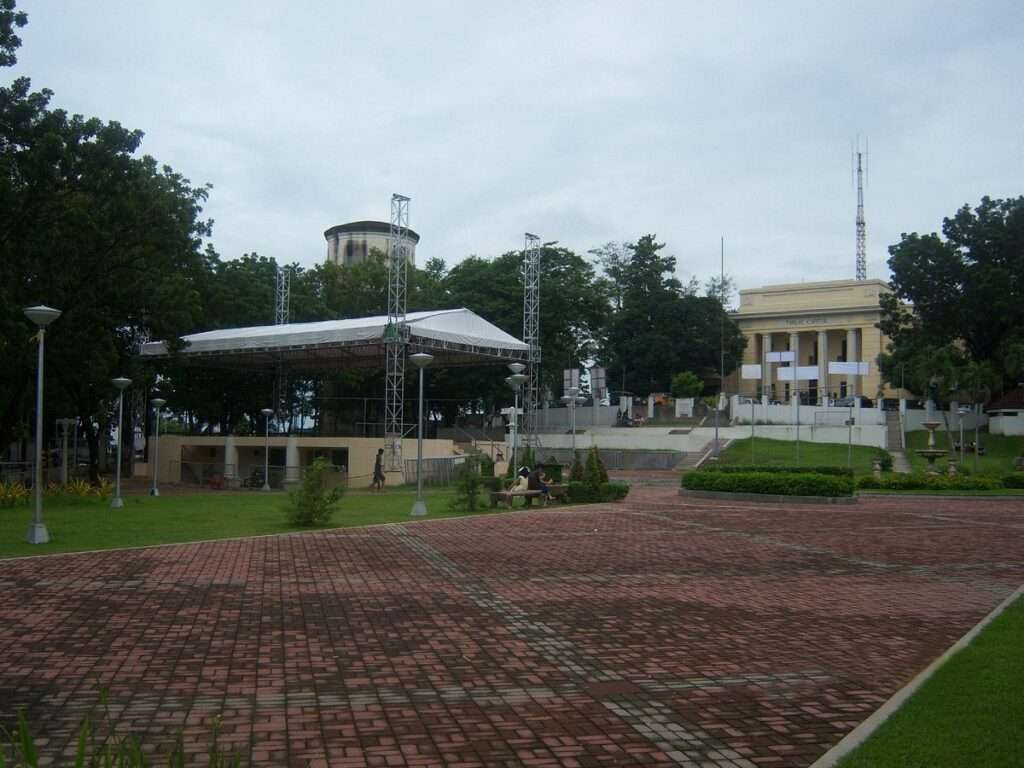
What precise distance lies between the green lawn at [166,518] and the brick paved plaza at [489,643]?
168cm

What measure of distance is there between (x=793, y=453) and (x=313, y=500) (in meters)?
28.2

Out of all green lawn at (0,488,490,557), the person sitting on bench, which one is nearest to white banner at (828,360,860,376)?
green lawn at (0,488,490,557)

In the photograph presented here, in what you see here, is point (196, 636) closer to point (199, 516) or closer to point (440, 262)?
point (199, 516)

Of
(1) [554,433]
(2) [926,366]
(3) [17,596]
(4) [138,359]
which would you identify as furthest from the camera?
(1) [554,433]

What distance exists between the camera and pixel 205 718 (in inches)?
235

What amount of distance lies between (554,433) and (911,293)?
19394mm

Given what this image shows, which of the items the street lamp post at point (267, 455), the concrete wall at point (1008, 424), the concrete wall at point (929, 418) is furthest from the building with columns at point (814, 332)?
the street lamp post at point (267, 455)

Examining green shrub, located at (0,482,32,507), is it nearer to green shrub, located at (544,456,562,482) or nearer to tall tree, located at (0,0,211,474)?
tall tree, located at (0,0,211,474)

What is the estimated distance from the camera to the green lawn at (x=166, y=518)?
600 inches

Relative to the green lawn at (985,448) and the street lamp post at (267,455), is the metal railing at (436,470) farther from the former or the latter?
the green lawn at (985,448)

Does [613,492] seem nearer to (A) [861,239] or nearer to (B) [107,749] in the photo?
(B) [107,749]

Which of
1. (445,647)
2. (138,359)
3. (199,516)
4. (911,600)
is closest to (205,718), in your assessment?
(445,647)

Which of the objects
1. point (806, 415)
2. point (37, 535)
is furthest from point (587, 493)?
point (806, 415)

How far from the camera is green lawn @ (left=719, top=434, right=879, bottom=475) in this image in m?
39.2
